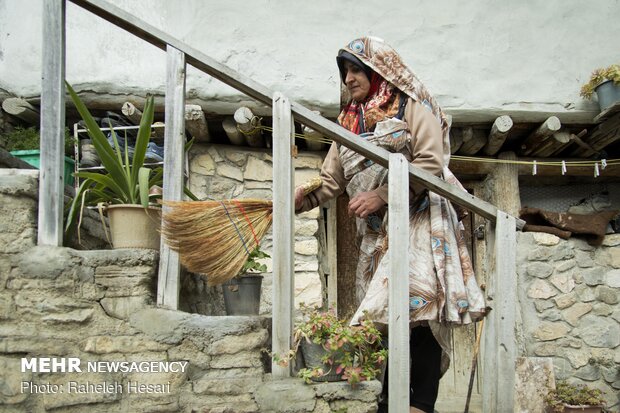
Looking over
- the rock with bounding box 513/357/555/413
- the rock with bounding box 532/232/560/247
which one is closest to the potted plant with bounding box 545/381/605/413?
the rock with bounding box 513/357/555/413

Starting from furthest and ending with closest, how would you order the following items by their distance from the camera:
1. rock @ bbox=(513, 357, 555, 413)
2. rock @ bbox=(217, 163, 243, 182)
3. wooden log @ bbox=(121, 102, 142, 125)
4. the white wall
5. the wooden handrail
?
rock @ bbox=(217, 163, 243, 182), the white wall, wooden log @ bbox=(121, 102, 142, 125), rock @ bbox=(513, 357, 555, 413), the wooden handrail

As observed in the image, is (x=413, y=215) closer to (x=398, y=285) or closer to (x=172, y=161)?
(x=398, y=285)

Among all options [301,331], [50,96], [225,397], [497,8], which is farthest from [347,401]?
[497,8]

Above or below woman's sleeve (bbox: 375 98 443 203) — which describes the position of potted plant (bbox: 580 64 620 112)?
above

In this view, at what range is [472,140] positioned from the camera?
486 cm

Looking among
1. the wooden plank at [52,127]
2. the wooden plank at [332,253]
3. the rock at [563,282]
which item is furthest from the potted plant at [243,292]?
the rock at [563,282]

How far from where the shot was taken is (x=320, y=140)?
15.2 ft

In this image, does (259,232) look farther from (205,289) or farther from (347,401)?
(347,401)

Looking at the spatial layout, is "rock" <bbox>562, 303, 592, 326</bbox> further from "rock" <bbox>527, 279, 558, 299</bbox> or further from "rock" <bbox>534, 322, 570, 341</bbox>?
"rock" <bbox>527, 279, 558, 299</bbox>

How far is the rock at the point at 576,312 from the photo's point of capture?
491 centimetres

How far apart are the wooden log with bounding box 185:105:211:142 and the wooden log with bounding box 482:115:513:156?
213 cm

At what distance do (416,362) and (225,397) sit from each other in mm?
830

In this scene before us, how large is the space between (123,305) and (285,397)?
2.45ft

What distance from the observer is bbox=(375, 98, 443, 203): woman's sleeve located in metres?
2.62
